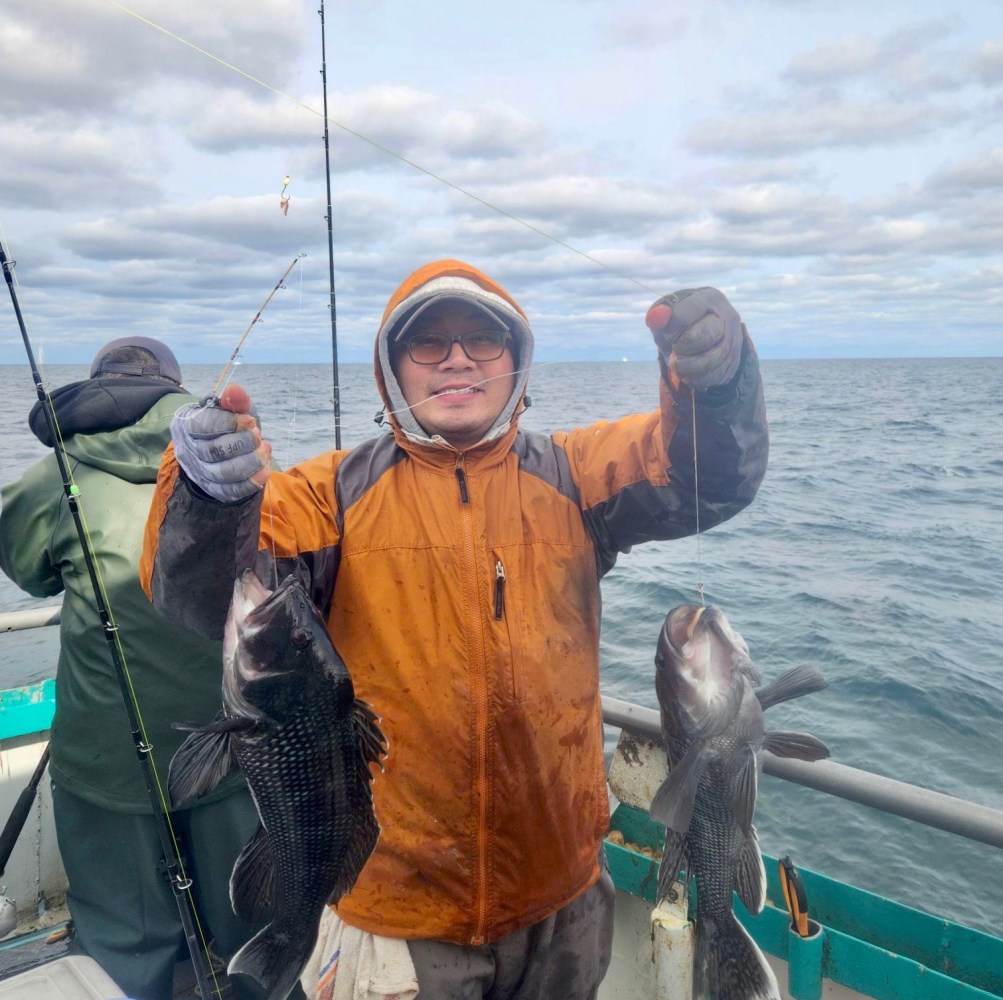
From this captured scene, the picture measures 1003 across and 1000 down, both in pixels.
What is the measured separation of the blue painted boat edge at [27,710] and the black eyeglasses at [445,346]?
3.24 metres

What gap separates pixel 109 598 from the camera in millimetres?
3352

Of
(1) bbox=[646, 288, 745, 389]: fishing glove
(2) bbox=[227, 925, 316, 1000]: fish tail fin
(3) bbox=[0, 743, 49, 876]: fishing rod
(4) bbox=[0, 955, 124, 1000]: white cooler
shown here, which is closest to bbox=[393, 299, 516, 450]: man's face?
(1) bbox=[646, 288, 745, 389]: fishing glove

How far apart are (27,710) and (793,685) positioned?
4308mm

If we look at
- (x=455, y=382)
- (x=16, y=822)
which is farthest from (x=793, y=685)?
(x=16, y=822)

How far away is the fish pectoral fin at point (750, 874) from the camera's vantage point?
114 inches

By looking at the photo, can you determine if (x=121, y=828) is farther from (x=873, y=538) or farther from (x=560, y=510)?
(x=873, y=538)

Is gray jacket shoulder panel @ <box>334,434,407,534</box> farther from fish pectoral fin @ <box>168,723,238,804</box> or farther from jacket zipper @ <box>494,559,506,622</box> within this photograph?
fish pectoral fin @ <box>168,723,238,804</box>

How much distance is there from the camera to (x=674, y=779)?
2686 mm

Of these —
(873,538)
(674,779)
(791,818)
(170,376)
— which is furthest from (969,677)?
(170,376)

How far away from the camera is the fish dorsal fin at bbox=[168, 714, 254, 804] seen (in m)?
2.19

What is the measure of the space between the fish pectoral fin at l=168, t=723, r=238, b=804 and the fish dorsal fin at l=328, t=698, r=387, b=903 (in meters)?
0.36

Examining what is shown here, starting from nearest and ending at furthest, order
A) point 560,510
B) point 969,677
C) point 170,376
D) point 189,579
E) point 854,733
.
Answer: point 189,579, point 560,510, point 170,376, point 854,733, point 969,677

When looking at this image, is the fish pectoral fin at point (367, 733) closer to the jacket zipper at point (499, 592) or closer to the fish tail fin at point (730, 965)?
the jacket zipper at point (499, 592)

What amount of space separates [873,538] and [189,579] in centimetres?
1667
